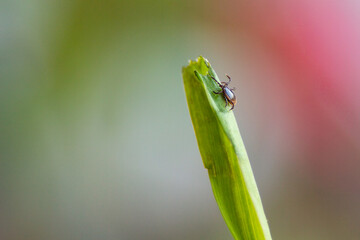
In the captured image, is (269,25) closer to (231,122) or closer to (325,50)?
(325,50)

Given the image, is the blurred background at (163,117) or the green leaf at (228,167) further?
the blurred background at (163,117)

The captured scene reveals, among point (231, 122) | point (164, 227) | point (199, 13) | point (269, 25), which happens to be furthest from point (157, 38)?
point (231, 122)

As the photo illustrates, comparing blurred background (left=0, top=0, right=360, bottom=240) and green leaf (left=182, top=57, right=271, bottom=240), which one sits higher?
blurred background (left=0, top=0, right=360, bottom=240)

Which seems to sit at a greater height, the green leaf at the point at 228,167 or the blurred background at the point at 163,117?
the blurred background at the point at 163,117

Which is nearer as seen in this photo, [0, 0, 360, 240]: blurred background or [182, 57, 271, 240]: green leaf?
[182, 57, 271, 240]: green leaf
